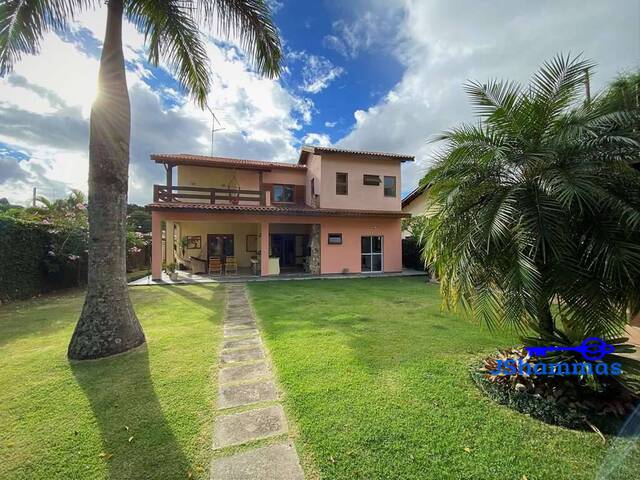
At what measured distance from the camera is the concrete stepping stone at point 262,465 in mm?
2373

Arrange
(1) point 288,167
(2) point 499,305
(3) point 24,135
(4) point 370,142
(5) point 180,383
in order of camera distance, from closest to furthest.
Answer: (2) point 499,305
(5) point 180,383
(3) point 24,135
(1) point 288,167
(4) point 370,142

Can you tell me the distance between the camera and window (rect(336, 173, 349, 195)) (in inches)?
643

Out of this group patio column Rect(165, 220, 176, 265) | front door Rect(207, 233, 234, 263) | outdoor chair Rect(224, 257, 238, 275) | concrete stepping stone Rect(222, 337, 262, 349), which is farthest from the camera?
front door Rect(207, 233, 234, 263)

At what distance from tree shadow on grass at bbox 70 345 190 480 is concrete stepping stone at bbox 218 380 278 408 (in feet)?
2.35

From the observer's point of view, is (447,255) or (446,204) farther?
(447,255)

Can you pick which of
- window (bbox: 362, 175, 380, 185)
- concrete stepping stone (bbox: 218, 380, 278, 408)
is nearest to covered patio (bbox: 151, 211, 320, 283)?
window (bbox: 362, 175, 380, 185)

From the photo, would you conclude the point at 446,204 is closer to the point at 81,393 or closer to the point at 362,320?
the point at 362,320

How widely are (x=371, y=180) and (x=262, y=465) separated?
15823 mm

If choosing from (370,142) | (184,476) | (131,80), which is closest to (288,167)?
(370,142)

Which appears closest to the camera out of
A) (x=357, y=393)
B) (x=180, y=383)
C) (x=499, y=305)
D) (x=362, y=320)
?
Result: (x=499, y=305)

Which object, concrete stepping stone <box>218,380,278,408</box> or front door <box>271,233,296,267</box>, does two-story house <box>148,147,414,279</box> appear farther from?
Answer: concrete stepping stone <box>218,380,278,408</box>

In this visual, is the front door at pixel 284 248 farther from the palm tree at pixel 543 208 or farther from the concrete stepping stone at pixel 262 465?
the concrete stepping stone at pixel 262 465

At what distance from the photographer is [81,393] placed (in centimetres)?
372

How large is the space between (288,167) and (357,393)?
16.3m
